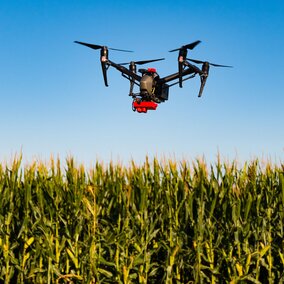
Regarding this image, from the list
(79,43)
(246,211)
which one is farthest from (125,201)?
(79,43)

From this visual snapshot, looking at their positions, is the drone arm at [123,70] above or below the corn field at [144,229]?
above

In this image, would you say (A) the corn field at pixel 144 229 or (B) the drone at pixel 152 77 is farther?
(B) the drone at pixel 152 77

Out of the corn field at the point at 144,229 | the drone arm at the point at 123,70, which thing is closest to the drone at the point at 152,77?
the drone arm at the point at 123,70

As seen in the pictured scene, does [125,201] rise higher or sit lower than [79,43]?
lower

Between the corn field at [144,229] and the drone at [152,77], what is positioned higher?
the drone at [152,77]

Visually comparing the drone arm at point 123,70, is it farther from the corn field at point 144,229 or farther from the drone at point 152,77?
the corn field at point 144,229

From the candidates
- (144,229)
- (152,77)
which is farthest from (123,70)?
(144,229)

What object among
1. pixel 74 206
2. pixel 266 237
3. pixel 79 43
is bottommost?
pixel 266 237

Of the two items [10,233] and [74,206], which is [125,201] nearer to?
[74,206]
